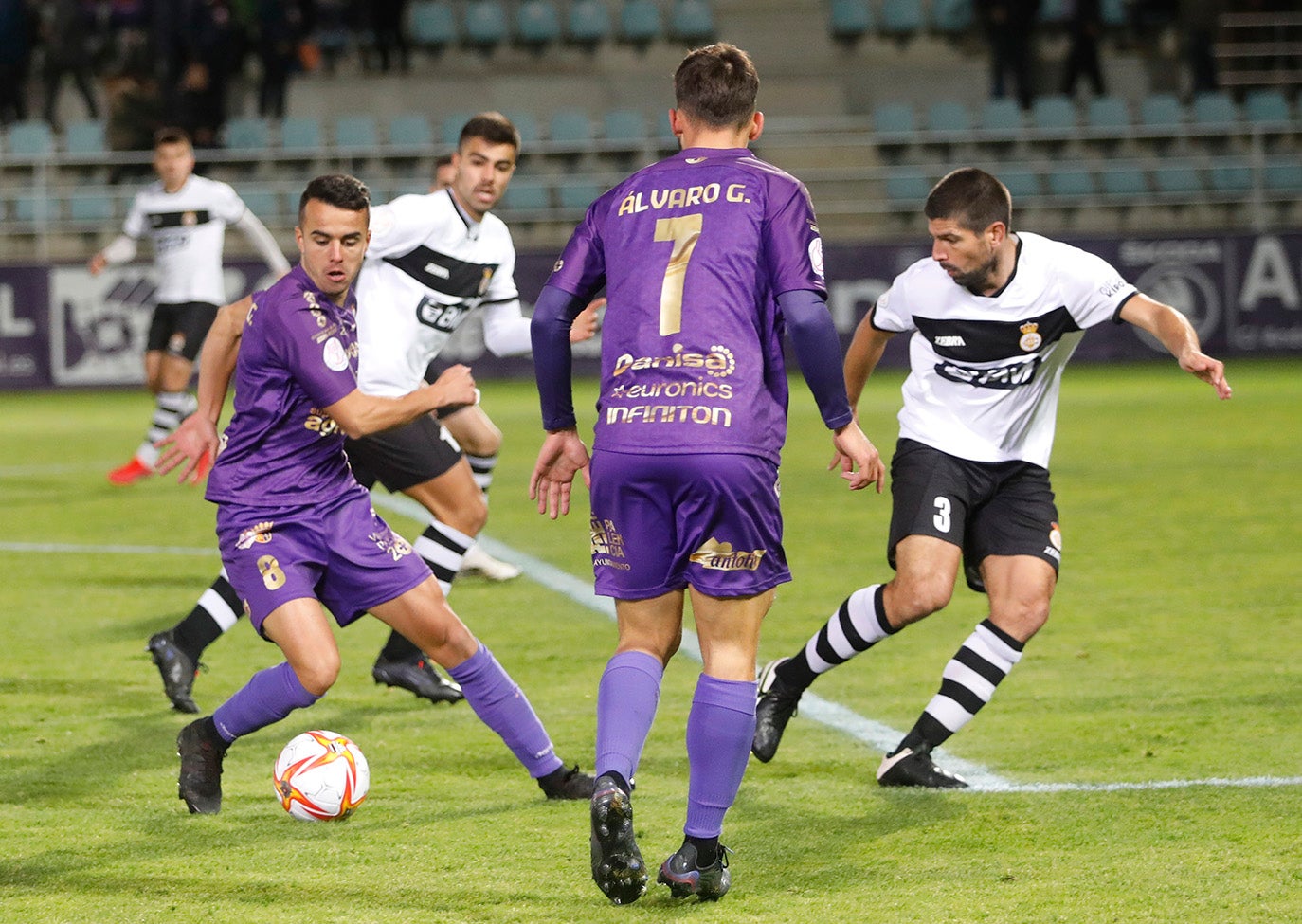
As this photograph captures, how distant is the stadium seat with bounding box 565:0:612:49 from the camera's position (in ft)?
87.6

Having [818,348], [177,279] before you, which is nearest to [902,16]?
[177,279]

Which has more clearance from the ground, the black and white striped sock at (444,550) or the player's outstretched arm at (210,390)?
the player's outstretched arm at (210,390)

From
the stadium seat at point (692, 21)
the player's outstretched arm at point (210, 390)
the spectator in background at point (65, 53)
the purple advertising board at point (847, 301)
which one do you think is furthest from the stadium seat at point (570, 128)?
the player's outstretched arm at point (210, 390)

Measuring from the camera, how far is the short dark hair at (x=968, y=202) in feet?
16.9

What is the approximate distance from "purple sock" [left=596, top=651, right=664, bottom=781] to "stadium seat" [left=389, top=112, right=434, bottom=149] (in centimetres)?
2026

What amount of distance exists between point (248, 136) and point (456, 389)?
1983 cm

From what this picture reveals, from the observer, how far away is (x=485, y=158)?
22.7 feet

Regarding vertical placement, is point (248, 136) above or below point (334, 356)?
below

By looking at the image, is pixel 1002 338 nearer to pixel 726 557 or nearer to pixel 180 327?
pixel 726 557

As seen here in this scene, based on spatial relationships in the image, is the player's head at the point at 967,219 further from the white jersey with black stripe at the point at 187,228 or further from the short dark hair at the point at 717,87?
the white jersey with black stripe at the point at 187,228

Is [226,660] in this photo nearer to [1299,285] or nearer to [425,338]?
[425,338]

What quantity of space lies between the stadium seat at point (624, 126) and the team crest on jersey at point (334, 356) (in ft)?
64.1

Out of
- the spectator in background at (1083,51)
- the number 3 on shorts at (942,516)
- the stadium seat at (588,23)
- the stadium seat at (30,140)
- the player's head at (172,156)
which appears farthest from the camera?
the stadium seat at (588,23)

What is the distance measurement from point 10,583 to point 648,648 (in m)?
5.78
